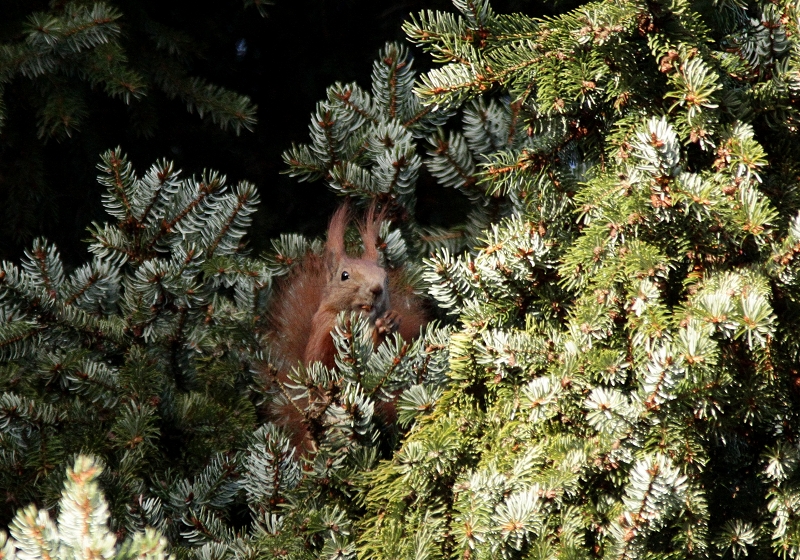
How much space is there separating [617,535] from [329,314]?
3.58ft

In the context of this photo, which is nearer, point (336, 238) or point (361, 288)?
point (361, 288)

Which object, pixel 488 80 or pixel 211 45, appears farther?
pixel 211 45

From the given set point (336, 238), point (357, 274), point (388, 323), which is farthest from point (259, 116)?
point (388, 323)

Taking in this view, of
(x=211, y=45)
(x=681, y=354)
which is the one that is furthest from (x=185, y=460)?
(x=211, y=45)

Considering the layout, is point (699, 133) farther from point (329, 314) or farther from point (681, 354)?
point (329, 314)

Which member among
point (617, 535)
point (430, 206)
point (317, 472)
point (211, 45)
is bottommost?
point (617, 535)

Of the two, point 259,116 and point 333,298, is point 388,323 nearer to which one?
point 333,298

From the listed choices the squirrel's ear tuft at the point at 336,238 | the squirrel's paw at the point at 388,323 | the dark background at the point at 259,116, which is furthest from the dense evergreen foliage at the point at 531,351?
the dark background at the point at 259,116

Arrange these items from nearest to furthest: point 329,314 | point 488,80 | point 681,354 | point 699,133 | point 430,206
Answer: point 681,354, point 699,133, point 488,80, point 329,314, point 430,206

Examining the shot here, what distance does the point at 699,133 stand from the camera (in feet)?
3.46

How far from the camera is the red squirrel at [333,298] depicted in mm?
1873

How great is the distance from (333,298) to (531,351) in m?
0.96

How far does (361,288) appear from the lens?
193 centimetres

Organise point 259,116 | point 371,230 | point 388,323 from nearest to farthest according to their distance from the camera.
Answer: point 388,323, point 371,230, point 259,116
